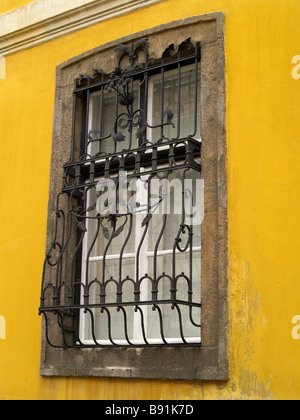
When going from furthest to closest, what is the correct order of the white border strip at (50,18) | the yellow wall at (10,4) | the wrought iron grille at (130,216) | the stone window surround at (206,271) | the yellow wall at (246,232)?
1. the yellow wall at (10,4)
2. the white border strip at (50,18)
3. the wrought iron grille at (130,216)
4. the stone window surround at (206,271)
5. the yellow wall at (246,232)

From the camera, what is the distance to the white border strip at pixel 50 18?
5.11m

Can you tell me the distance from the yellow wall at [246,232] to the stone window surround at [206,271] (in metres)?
0.06

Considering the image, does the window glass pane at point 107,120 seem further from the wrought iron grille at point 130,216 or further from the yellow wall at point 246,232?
the yellow wall at point 246,232

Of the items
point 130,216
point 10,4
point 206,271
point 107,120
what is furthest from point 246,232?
point 10,4

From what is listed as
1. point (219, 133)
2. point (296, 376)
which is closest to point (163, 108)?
point (219, 133)

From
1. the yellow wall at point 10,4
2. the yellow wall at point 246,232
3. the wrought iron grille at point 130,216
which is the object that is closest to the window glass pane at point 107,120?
the wrought iron grille at point 130,216

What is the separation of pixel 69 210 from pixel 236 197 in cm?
133

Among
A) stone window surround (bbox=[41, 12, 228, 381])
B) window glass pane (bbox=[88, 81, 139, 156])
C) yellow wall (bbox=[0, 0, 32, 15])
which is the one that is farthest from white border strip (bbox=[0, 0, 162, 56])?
window glass pane (bbox=[88, 81, 139, 156])

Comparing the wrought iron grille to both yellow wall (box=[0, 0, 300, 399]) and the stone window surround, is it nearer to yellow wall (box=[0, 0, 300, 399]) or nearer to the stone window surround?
the stone window surround

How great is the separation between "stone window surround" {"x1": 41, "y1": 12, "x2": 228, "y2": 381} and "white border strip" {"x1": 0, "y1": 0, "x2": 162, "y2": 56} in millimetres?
292

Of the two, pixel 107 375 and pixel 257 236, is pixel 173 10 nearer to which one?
pixel 257 236

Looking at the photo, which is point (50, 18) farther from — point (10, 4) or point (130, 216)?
point (130, 216)

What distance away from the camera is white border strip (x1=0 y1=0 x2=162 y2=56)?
201 inches
